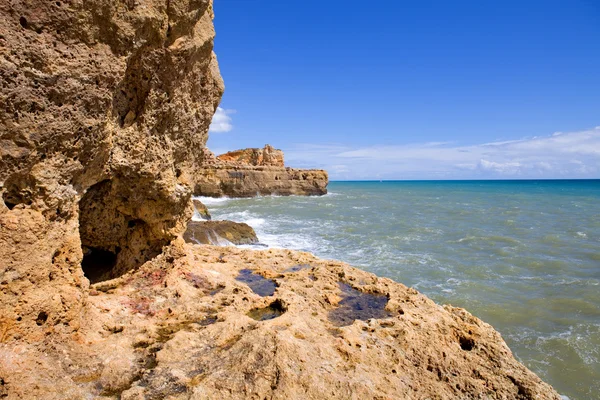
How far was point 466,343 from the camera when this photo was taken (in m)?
4.98

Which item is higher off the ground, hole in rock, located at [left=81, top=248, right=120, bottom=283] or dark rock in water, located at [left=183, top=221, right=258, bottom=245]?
hole in rock, located at [left=81, top=248, right=120, bottom=283]

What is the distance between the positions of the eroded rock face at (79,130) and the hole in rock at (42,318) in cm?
1

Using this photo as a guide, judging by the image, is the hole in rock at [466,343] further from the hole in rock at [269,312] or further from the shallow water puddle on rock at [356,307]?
the hole in rock at [269,312]

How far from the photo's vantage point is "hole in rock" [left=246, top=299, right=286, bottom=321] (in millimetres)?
5277

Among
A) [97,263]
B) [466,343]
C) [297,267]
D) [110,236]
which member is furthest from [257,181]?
[466,343]

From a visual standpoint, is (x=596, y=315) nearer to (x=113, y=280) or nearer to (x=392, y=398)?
(x=392, y=398)

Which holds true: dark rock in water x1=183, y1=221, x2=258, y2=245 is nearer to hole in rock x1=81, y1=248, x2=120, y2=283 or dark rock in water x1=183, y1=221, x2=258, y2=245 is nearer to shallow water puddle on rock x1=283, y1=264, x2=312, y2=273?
hole in rock x1=81, y1=248, x2=120, y2=283

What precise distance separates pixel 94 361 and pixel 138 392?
31.7 inches

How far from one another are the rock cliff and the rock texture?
1247 inches

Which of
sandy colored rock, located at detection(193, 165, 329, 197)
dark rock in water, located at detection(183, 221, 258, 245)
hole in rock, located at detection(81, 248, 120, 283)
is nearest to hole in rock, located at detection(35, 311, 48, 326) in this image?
hole in rock, located at detection(81, 248, 120, 283)

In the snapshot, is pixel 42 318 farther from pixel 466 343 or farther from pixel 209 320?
pixel 466 343

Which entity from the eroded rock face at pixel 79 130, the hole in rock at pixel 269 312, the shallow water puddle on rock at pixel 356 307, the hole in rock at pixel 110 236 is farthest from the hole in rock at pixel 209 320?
the hole in rock at pixel 110 236

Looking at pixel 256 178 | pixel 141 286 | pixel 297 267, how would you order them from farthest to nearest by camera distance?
pixel 256 178 → pixel 297 267 → pixel 141 286

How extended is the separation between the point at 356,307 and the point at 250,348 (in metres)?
2.44
